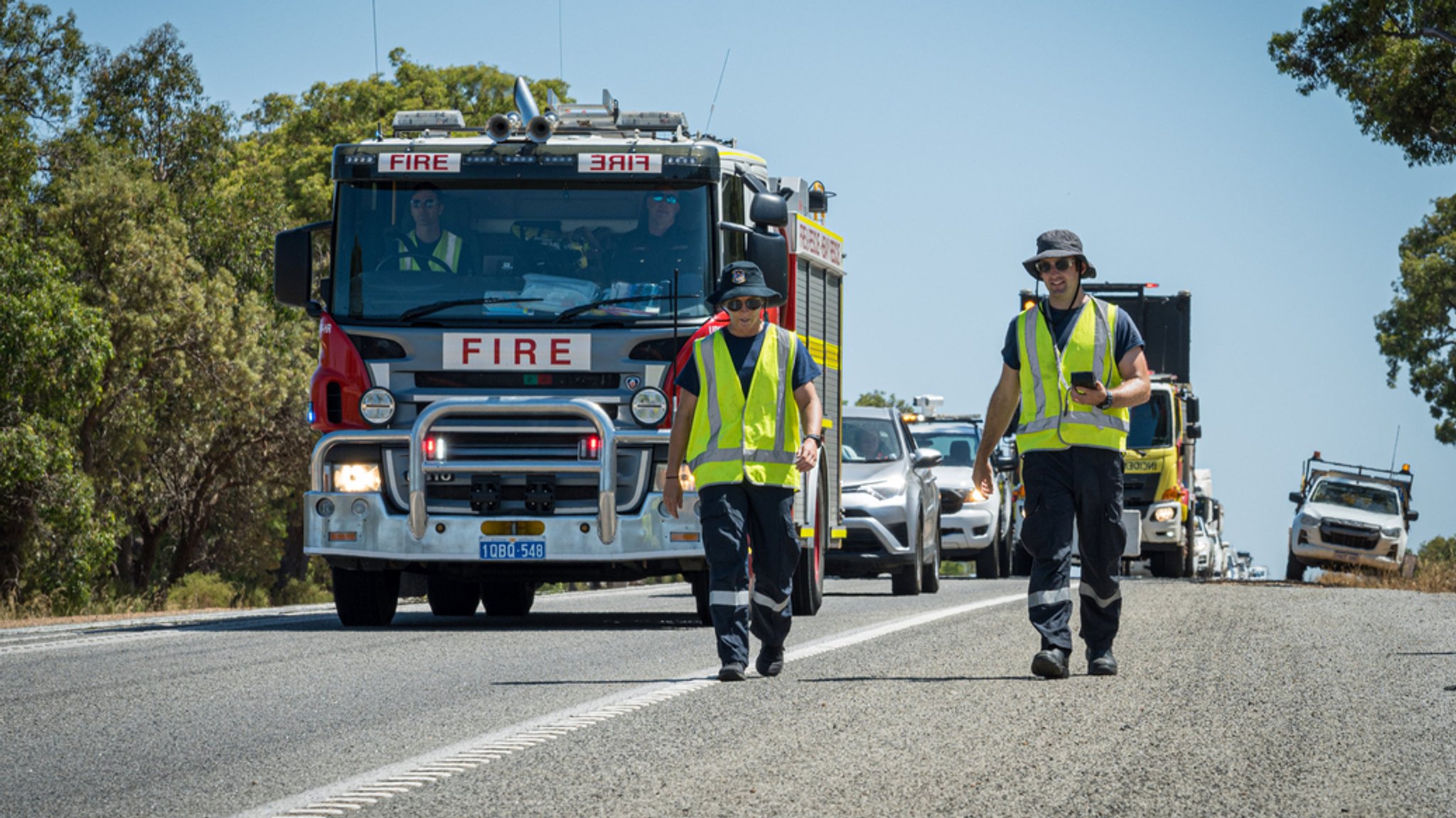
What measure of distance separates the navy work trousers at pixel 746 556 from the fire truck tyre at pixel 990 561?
16.7m

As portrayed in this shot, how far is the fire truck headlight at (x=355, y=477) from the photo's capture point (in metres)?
12.4

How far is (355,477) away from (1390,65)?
15.6 meters

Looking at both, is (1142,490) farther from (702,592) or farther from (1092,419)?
(1092,419)

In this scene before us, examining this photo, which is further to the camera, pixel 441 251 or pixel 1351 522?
pixel 1351 522

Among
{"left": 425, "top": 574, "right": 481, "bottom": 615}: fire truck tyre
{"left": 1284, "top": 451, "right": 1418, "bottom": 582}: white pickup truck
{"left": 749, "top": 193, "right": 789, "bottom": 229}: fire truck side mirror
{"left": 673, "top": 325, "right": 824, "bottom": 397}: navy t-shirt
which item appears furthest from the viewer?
{"left": 1284, "top": 451, "right": 1418, "bottom": 582}: white pickup truck

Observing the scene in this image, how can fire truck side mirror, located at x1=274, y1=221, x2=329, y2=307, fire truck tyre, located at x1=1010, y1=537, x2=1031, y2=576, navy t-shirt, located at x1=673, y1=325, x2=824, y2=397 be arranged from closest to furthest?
navy t-shirt, located at x1=673, y1=325, x2=824, y2=397
fire truck side mirror, located at x1=274, y1=221, x2=329, y2=307
fire truck tyre, located at x1=1010, y1=537, x2=1031, y2=576

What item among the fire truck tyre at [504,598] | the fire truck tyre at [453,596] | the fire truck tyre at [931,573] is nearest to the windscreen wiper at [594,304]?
the fire truck tyre at [453,596]

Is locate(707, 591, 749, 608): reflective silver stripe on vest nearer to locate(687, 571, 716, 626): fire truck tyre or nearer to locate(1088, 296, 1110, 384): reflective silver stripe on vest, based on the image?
locate(1088, 296, 1110, 384): reflective silver stripe on vest

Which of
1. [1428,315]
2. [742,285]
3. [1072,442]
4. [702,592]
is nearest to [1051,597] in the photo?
[1072,442]

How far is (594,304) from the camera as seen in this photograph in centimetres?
1234

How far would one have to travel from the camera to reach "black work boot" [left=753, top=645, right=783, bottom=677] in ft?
29.8

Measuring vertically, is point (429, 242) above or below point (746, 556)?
above

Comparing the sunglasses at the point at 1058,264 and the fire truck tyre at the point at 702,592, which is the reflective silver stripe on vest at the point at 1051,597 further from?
the fire truck tyre at the point at 702,592

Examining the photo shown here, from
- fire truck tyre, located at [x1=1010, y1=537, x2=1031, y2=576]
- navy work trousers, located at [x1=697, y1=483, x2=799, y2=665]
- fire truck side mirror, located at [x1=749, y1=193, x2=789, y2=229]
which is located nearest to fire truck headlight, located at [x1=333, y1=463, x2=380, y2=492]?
fire truck side mirror, located at [x1=749, y1=193, x2=789, y2=229]
